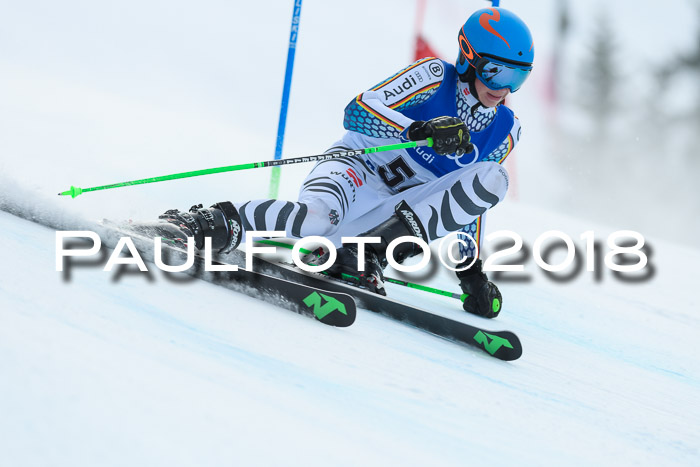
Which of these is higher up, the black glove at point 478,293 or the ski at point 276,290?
the ski at point 276,290

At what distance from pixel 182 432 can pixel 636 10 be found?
2399 centimetres

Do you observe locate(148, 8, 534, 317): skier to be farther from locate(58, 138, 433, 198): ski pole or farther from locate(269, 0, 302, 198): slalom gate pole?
locate(269, 0, 302, 198): slalom gate pole

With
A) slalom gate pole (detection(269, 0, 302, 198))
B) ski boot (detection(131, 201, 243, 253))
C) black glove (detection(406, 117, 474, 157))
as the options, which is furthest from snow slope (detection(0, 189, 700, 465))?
slalom gate pole (detection(269, 0, 302, 198))

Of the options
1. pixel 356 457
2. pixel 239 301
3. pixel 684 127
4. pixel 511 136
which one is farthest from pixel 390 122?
pixel 684 127

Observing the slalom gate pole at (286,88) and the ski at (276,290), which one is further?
the slalom gate pole at (286,88)

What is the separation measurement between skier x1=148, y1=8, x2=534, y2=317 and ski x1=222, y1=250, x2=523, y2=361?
188mm

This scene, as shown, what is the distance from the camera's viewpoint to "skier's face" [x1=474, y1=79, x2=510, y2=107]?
2.81m

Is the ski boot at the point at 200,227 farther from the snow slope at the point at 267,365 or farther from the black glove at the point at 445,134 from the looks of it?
the black glove at the point at 445,134

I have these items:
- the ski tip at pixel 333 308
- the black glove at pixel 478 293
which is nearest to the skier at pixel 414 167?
the black glove at pixel 478 293

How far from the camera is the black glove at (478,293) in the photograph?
3162 mm

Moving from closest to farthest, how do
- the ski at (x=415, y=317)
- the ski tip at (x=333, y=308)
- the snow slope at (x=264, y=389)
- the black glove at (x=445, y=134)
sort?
the snow slope at (x=264, y=389), the ski tip at (x=333, y=308), the ski at (x=415, y=317), the black glove at (x=445, y=134)

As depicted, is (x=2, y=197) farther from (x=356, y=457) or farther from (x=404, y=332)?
(x=356, y=457)

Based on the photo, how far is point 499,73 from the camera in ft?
9.03

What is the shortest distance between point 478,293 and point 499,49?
3.51 ft
